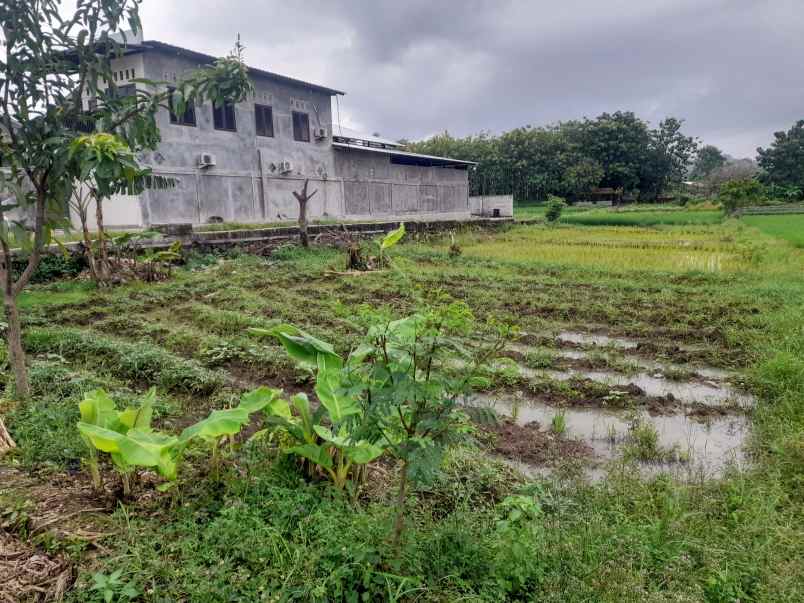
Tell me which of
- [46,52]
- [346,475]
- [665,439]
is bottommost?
[665,439]

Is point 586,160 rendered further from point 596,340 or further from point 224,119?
point 596,340

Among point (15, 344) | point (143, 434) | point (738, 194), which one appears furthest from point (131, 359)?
point (738, 194)

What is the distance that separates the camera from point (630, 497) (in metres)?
3.04

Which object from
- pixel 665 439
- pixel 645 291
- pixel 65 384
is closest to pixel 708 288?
pixel 645 291

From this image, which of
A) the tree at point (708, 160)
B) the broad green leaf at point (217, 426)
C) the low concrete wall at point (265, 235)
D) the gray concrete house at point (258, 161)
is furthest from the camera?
the tree at point (708, 160)

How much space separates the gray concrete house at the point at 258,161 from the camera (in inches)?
585

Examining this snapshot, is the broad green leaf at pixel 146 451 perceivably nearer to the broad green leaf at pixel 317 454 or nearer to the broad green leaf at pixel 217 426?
the broad green leaf at pixel 217 426

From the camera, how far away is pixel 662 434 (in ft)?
13.4

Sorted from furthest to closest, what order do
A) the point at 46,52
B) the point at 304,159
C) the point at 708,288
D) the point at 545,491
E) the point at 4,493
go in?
the point at 304,159 → the point at 708,288 → the point at 46,52 → the point at 545,491 → the point at 4,493

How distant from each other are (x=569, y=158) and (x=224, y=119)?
31243 millimetres

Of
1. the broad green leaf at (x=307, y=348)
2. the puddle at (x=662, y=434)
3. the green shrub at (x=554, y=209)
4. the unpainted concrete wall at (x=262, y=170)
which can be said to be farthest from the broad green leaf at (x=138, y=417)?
the green shrub at (x=554, y=209)

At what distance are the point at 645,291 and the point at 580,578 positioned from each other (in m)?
8.06

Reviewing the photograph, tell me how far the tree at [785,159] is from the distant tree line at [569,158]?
7.21m

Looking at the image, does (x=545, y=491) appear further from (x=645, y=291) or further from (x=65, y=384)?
(x=645, y=291)
